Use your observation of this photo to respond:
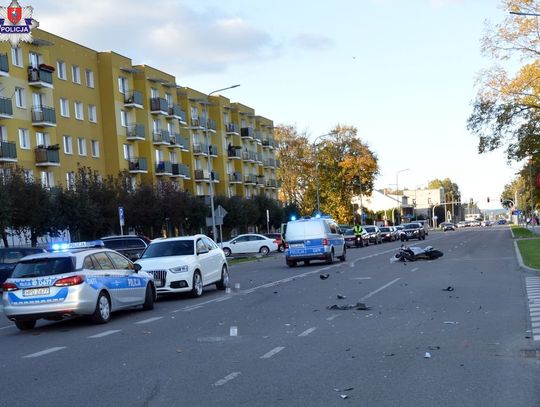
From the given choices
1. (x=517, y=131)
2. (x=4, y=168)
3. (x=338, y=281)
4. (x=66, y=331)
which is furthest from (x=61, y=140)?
(x=66, y=331)

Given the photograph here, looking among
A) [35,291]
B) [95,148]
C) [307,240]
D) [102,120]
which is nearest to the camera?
[35,291]

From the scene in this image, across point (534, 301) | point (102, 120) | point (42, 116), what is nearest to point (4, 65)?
point (42, 116)

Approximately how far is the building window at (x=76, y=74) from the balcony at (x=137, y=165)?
8762mm

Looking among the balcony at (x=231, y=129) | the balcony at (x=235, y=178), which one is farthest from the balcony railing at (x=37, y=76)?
the balcony at (x=231, y=129)

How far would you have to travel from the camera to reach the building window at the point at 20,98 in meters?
49.4

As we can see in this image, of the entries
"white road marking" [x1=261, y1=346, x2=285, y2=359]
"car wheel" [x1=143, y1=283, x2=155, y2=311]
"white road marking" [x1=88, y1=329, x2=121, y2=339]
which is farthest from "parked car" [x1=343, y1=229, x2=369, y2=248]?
"white road marking" [x1=261, y1=346, x2=285, y2=359]

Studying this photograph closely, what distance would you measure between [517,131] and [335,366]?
4038 centimetres

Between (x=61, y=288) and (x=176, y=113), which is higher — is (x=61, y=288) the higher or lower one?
the lower one

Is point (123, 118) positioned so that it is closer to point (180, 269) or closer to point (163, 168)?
point (163, 168)

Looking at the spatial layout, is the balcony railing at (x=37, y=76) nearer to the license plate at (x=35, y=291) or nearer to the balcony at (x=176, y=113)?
the balcony at (x=176, y=113)

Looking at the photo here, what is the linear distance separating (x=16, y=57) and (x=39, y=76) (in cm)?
185

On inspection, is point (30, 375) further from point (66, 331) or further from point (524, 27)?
point (524, 27)

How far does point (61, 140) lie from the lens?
176 feet

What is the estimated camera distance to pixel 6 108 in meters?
46.9
